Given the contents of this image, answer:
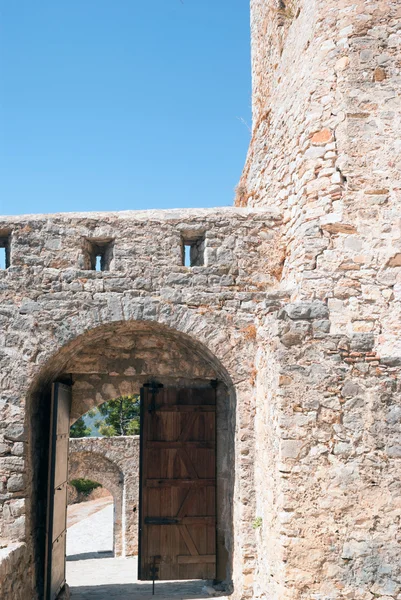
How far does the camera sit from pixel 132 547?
50.9 feet

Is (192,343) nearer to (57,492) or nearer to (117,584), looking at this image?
(57,492)

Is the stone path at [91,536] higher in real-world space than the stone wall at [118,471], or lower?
lower

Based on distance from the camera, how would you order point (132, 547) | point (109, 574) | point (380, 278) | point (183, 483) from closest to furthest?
point (380, 278) < point (183, 483) < point (109, 574) < point (132, 547)

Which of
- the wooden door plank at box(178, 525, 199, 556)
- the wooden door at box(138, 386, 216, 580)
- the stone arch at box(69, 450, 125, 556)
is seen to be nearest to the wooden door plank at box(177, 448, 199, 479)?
the wooden door at box(138, 386, 216, 580)

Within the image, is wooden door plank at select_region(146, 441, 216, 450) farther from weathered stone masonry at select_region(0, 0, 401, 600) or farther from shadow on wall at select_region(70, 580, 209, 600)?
shadow on wall at select_region(70, 580, 209, 600)

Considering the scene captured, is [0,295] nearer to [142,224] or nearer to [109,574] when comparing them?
[142,224]

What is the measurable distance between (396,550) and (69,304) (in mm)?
3888

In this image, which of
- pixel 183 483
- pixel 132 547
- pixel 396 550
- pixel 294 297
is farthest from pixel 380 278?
pixel 132 547

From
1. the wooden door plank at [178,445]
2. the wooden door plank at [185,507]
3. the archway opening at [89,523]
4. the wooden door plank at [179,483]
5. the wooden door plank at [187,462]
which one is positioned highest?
the wooden door plank at [178,445]

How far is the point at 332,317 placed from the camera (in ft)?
19.8

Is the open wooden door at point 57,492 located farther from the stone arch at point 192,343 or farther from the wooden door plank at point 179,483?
the wooden door plank at point 179,483

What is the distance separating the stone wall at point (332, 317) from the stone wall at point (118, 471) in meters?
9.82

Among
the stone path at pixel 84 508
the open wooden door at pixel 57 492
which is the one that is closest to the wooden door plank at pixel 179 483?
the open wooden door at pixel 57 492

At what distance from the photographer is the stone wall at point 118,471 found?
15.7 m
